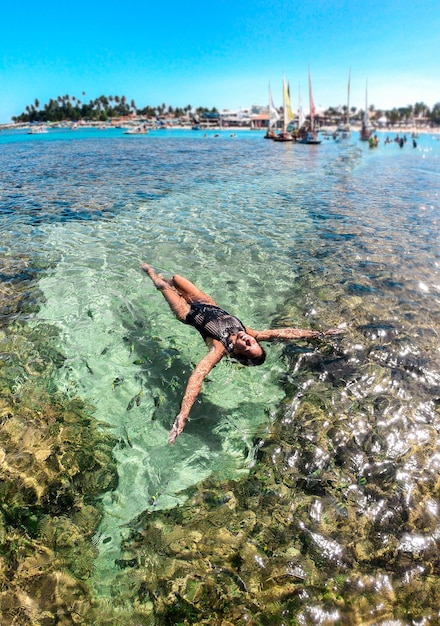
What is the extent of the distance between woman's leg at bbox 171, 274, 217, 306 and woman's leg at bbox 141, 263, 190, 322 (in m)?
0.11

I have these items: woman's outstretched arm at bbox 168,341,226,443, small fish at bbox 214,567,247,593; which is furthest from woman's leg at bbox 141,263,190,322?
small fish at bbox 214,567,247,593

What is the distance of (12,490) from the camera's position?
4340 millimetres

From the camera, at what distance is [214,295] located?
9016 millimetres

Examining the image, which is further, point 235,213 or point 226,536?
point 235,213

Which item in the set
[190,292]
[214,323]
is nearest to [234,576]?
[214,323]

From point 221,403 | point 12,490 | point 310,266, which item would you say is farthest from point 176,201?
point 12,490

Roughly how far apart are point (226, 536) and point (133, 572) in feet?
3.44

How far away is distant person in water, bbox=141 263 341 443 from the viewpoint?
556cm

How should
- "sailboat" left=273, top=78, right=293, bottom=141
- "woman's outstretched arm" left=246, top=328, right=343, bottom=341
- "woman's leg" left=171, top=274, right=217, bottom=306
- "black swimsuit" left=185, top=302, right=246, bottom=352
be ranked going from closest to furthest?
1. "black swimsuit" left=185, top=302, right=246, bottom=352
2. "woman's outstretched arm" left=246, top=328, right=343, bottom=341
3. "woman's leg" left=171, top=274, right=217, bottom=306
4. "sailboat" left=273, top=78, right=293, bottom=141

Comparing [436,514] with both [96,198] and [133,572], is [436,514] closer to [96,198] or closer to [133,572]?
[133,572]

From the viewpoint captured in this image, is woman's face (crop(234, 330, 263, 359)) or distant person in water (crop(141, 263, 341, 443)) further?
woman's face (crop(234, 330, 263, 359))

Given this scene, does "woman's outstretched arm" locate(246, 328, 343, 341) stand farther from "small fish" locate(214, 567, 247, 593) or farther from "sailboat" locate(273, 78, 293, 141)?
"sailboat" locate(273, 78, 293, 141)

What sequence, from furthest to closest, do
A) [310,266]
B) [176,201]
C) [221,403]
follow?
[176,201], [310,266], [221,403]

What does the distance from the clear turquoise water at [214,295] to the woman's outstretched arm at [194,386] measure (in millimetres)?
354
